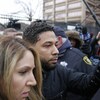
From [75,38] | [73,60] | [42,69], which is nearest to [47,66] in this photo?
[42,69]

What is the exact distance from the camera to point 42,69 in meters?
2.48

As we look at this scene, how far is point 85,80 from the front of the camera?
2578mm

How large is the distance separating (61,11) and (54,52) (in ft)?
111

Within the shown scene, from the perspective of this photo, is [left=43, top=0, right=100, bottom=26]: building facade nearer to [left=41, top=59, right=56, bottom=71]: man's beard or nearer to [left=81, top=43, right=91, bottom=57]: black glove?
[left=81, top=43, right=91, bottom=57]: black glove

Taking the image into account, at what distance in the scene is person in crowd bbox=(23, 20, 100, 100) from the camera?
2492mm

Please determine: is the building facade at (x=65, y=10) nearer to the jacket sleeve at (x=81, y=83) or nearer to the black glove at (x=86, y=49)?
the black glove at (x=86, y=49)

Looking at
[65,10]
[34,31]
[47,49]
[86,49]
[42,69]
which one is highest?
[34,31]

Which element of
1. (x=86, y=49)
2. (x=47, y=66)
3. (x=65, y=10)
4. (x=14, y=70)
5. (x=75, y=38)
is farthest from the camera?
(x=65, y=10)

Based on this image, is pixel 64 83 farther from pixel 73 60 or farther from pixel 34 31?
pixel 73 60

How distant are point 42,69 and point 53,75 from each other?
5.6 inches

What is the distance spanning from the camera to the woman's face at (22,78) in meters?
1.79

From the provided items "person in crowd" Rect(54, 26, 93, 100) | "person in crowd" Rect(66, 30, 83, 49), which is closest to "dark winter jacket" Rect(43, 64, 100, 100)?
"person in crowd" Rect(54, 26, 93, 100)

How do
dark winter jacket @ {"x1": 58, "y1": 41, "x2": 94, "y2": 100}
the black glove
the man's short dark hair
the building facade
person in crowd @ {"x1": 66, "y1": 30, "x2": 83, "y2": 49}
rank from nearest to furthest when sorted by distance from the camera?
the man's short dark hair → dark winter jacket @ {"x1": 58, "y1": 41, "x2": 94, "y2": 100} → person in crowd @ {"x1": 66, "y1": 30, "x2": 83, "y2": 49} → the black glove → the building facade

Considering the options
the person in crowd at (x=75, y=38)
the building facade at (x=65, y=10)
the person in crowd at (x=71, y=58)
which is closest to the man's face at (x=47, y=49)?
the person in crowd at (x=71, y=58)
